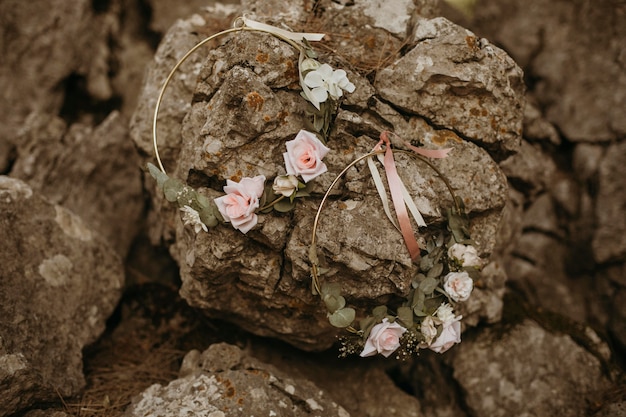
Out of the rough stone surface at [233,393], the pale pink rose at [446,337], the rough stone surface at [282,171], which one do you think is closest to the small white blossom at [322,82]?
the rough stone surface at [282,171]

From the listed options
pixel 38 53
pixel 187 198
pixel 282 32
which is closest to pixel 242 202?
pixel 187 198

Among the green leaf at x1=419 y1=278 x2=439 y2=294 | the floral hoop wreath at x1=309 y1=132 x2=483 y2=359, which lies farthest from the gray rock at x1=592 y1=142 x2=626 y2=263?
the green leaf at x1=419 y1=278 x2=439 y2=294

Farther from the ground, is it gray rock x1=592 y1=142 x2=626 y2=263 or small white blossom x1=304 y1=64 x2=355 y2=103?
small white blossom x1=304 y1=64 x2=355 y2=103

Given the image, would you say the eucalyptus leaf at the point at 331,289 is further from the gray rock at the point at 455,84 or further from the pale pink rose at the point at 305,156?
the gray rock at the point at 455,84

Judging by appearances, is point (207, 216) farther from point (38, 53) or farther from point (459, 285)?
point (38, 53)

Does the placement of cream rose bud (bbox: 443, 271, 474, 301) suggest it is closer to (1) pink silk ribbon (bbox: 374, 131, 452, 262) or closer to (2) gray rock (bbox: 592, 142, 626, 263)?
(1) pink silk ribbon (bbox: 374, 131, 452, 262)

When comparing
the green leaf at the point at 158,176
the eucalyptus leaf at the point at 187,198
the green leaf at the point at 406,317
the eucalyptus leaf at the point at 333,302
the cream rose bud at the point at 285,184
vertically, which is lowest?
the green leaf at the point at 406,317
